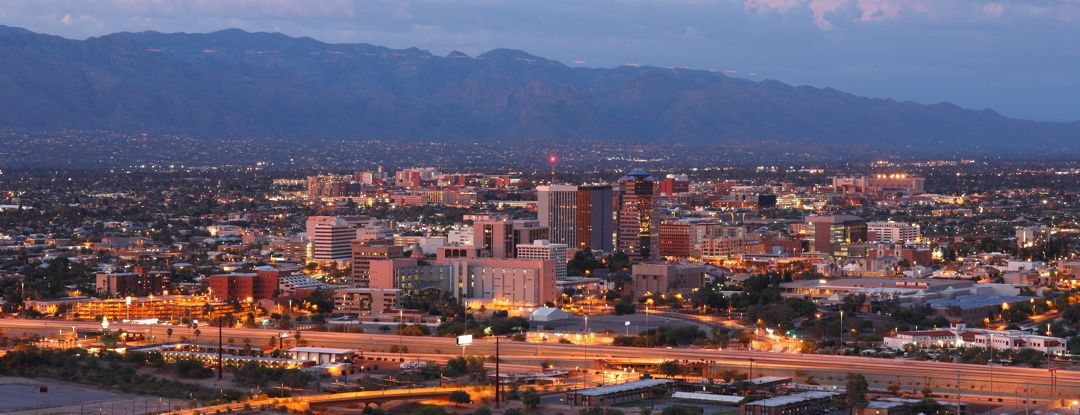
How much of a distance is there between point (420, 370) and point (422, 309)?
25.0m

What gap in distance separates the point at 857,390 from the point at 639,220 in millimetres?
68051

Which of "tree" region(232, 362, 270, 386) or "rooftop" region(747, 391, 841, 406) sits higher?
"rooftop" region(747, 391, 841, 406)

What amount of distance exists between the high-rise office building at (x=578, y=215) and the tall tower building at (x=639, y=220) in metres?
1.54

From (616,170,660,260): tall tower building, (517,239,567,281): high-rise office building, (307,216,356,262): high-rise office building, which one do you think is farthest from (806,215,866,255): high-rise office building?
(307,216,356,262): high-rise office building

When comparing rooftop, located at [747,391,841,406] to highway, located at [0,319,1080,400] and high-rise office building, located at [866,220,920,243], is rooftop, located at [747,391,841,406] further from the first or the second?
high-rise office building, located at [866,220,920,243]

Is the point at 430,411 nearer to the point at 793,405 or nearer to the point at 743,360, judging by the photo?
the point at 793,405

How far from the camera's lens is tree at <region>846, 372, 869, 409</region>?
158 feet

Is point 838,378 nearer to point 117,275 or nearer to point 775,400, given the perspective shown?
point 775,400

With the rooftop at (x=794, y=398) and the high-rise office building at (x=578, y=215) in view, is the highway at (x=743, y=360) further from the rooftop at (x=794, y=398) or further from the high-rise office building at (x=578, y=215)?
the high-rise office building at (x=578, y=215)

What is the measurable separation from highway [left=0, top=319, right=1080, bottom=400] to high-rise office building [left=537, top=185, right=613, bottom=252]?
5159cm

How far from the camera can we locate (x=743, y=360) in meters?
57.7

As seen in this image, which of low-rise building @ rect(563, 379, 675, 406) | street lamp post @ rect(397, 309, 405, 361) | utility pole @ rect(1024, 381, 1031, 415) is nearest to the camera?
utility pole @ rect(1024, 381, 1031, 415)

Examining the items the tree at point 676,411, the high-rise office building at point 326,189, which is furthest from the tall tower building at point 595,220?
the high-rise office building at point 326,189

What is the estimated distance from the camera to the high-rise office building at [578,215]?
121062 millimetres
